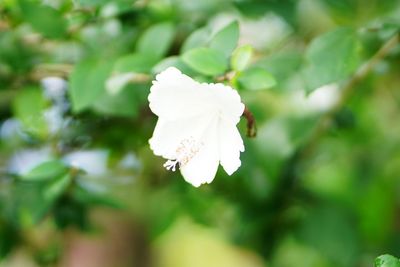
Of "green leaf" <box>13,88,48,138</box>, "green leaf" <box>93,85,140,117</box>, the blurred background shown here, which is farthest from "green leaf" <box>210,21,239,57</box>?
"green leaf" <box>13,88,48,138</box>

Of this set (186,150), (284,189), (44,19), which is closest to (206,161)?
(186,150)

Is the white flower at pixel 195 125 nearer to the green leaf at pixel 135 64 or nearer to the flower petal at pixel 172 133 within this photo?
the flower petal at pixel 172 133

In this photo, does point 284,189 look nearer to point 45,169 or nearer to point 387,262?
point 45,169

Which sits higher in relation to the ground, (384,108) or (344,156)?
(384,108)

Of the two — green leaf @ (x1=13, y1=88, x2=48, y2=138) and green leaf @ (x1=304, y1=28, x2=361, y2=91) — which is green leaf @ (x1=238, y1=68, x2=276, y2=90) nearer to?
green leaf @ (x1=304, y1=28, x2=361, y2=91)

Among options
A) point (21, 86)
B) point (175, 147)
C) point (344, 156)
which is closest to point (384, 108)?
point (344, 156)

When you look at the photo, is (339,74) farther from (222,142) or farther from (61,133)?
(61,133)

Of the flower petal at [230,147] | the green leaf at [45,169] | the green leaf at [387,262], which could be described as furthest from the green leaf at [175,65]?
the green leaf at [387,262]
